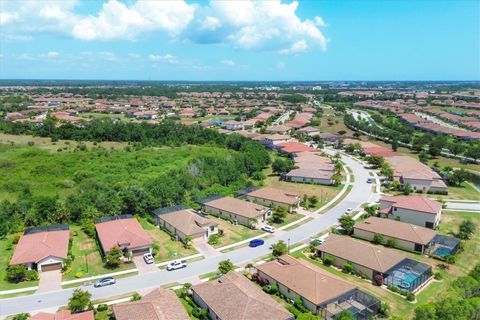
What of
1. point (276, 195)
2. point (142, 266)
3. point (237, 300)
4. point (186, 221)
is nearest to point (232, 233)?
point (186, 221)

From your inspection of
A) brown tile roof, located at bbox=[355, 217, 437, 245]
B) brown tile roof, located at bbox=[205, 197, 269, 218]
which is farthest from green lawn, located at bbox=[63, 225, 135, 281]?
brown tile roof, located at bbox=[355, 217, 437, 245]

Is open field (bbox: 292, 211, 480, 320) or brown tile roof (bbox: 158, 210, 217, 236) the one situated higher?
brown tile roof (bbox: 158, 210, 217, 236)

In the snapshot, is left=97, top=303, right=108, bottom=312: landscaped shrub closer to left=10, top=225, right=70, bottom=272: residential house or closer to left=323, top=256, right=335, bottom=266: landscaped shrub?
left=10, top=225, right=70, bottom=272: residential house

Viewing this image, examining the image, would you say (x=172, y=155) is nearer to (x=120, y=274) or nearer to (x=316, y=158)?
(x=316, y=158)

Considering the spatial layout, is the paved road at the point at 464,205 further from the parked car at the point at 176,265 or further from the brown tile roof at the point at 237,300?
the parked car at the point at 176,265

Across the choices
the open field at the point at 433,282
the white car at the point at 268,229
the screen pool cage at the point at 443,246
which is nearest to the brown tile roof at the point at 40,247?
the white car at the point at 268,229

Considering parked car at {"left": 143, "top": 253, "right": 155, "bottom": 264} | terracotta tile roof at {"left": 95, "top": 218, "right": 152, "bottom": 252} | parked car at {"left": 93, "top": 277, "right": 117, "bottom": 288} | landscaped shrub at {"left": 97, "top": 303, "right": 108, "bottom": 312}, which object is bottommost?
parked car at {"left": 143, "top": 253, "right": 155, "bottom": 264}
